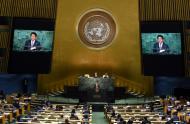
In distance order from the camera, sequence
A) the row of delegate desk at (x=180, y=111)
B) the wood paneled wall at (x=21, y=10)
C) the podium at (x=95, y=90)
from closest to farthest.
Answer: the row of delegate desk at (x=180, y=111), the podium at (x=95, y=90), the wood paneled wall at (x=21, y=10)

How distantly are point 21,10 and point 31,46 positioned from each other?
284 centimetres

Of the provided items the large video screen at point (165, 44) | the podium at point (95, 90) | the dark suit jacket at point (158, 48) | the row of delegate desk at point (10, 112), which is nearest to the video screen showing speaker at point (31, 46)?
the podium at point (95, 90)

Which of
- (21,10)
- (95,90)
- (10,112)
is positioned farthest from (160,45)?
(10,112)

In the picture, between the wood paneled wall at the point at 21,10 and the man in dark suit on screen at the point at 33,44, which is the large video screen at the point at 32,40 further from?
the wood paneled wall at the point at 21,10

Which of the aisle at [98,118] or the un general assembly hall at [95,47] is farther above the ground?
the un general assembly hall at [95,47]

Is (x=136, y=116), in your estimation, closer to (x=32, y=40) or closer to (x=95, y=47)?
(x=32, y=40)

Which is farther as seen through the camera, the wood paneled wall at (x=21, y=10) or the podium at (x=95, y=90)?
the wood paneled wall at (x=21, y=10)

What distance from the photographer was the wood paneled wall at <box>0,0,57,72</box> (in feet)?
81.3

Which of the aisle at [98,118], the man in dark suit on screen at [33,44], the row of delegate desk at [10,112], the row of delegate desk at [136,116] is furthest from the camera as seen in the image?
the man in dark suit on screen at [33,44]

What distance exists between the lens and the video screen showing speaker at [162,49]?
23.2 meters

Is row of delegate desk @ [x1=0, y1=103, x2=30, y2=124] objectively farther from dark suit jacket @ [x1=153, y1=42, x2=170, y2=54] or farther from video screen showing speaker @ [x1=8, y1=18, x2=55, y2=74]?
dark suit jacket @ [x1=153, y1=42, x2=170, y2=54]

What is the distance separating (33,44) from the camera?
77.7 feet

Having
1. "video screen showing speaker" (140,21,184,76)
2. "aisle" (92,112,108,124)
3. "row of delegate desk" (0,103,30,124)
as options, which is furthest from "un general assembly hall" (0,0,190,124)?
"row of delegate desk" (0,103,30,124)

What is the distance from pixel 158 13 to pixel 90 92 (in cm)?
739
